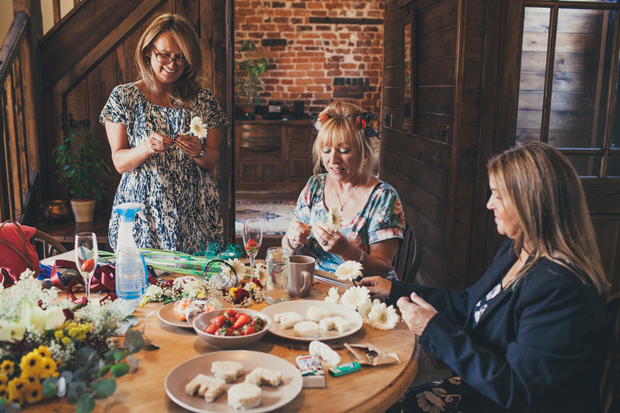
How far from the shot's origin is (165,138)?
202 centimetres

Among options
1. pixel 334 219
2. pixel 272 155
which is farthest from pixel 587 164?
pixel 272 155

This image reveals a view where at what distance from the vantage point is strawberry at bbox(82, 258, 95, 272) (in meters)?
1.29

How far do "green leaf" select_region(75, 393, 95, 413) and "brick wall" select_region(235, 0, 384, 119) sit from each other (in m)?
6.30

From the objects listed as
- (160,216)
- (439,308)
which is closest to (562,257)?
(439,308)

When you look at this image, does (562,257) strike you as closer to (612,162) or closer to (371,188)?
(371,188)

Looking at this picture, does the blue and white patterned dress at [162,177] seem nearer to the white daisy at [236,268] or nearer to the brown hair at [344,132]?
the brown hair at [344,132]

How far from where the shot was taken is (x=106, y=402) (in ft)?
3.00

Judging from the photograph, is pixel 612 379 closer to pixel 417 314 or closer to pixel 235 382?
pixel 417 314

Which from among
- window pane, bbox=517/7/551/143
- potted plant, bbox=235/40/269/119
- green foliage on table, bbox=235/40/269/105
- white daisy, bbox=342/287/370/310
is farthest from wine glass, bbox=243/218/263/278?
green foliage on table, bbox=235/40/269/105

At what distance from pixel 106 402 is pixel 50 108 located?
2987 mm

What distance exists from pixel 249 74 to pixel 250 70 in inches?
2.1

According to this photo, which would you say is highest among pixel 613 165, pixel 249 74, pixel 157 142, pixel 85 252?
pixel 249 74

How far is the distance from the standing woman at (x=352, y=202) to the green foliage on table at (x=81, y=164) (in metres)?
1.88

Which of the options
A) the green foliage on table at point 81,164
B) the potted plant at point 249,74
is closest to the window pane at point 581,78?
the green foliage on table at point 81,164
